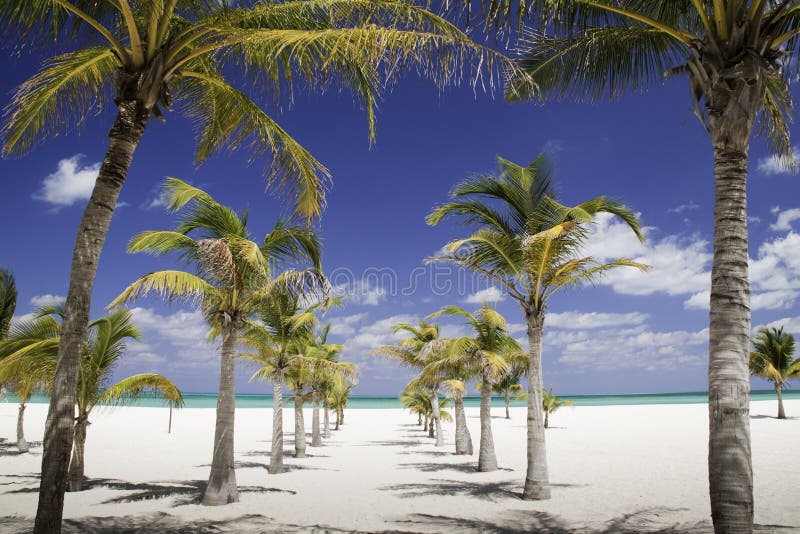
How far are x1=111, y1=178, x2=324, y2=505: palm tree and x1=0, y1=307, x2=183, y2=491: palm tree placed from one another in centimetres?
222

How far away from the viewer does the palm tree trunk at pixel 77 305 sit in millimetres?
5156

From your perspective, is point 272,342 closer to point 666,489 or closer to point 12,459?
point 12,459

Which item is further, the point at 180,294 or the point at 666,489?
the point at 666,489

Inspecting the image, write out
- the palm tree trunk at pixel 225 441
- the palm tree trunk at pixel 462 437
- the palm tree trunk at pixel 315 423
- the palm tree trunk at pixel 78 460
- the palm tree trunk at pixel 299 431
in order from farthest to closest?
the palm tree trunk at pixel 315 423
the palm tree trunk at pixel 462 437
the palm tree trunk at pixel 299 431
the palm tree trunk at pixel 78 460
the palm tree trunk at pixel 225 441

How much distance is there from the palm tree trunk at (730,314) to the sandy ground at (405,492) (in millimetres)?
4096

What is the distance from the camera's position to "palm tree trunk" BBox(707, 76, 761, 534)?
16.0ft

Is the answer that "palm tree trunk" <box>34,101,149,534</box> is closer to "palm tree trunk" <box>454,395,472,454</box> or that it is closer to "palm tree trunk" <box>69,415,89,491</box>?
"palm tree trunk" <box>69,415,89,491</box>

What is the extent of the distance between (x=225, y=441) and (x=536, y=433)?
6.97 metres

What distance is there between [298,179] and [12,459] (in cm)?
1691

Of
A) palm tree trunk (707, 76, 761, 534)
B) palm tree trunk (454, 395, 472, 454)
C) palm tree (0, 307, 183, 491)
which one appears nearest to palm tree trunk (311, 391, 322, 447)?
palm tree trunk (454, 395, 472, 454)

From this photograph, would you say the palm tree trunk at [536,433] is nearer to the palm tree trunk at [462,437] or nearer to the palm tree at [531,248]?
the palm tree at [531,248]

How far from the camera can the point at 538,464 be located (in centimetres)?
1131

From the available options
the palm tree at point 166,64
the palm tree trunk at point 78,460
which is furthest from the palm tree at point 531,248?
the palm tree trunk at point 78,460

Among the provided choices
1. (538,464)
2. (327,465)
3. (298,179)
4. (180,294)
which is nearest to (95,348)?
(180,294)
